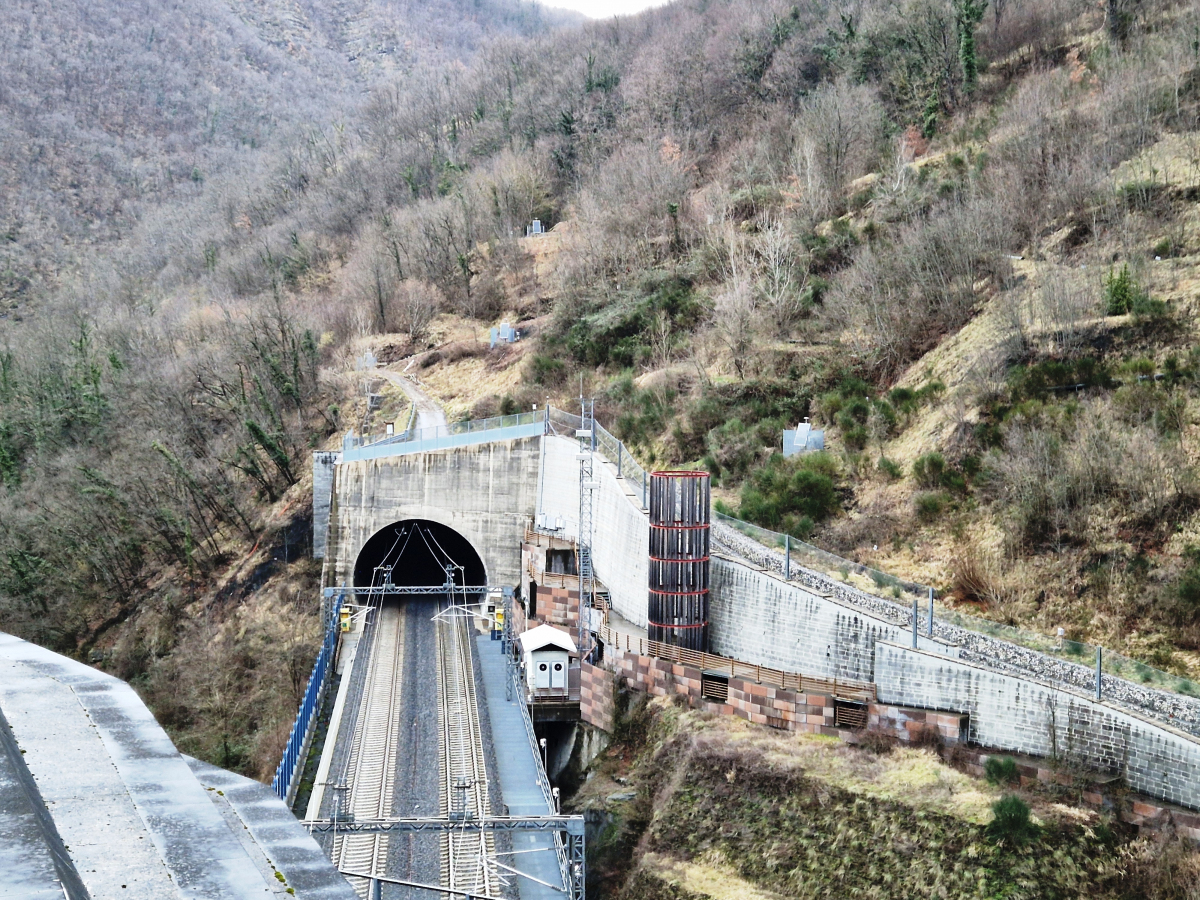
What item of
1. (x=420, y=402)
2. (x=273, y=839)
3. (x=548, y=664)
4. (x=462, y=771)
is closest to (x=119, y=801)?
(x=273, y=839)

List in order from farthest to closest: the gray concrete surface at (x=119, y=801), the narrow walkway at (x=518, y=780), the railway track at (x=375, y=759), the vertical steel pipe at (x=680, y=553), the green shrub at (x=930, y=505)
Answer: the green shrub at (x=930, y=505)
the vertical steel pipe at (x=680, y=553)
the railway track at (x=375, y=759)
the narrow walkway at (x=518, y=780)
the gray concrete surface at (x=119, y=801)

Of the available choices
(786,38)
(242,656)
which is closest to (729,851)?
(242,656)

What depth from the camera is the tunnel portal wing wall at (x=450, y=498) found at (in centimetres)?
4091

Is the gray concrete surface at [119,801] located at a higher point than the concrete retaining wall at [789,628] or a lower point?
higher

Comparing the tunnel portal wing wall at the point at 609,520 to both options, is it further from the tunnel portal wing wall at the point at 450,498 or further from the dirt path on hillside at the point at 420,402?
the dirt path on hillside at the point at 420,402

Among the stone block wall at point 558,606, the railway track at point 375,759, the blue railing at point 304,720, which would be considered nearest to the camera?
the railway track at point 375,759

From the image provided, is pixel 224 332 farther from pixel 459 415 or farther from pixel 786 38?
pixel 786 38

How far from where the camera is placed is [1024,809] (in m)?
19.4

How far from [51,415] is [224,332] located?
994 centimetres

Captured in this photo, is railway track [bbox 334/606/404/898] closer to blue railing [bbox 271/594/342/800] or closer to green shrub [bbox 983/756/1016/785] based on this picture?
blue railing [bbox 271/594/342/800]

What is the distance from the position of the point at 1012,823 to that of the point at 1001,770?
159 centimetres

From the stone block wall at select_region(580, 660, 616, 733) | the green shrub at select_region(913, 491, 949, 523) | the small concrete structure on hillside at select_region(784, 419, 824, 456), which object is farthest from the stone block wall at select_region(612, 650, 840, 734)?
the small concrete structure on hillside at select_region(784, 419, 824, 456)

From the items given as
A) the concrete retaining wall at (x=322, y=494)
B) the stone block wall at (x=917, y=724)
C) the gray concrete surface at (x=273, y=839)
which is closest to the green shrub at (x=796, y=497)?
the stone block wall at (x=917, y=724)

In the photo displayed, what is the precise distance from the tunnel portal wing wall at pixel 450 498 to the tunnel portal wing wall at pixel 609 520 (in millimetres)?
1294
